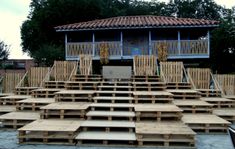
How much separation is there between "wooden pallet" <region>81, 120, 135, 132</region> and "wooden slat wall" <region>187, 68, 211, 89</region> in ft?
27.1

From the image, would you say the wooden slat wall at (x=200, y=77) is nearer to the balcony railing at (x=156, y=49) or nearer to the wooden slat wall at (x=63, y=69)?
the balcony railing at (x=156, y=49)

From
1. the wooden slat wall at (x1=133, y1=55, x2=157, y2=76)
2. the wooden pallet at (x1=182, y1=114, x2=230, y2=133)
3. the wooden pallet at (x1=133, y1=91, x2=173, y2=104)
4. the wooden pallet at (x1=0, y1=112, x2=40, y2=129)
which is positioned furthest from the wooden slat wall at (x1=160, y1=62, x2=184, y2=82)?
the wooden pallet at (x1=0, y1=112, x2=40, y2=129)

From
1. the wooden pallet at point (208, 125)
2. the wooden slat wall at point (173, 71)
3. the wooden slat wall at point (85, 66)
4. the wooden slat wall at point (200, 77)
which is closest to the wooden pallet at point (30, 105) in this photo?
the wooden slat wall at point (85, 66)

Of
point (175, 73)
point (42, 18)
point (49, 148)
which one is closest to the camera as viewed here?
point (49, 148)

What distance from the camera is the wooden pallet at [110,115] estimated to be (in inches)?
374

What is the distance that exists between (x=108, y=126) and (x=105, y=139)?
845 millimetres

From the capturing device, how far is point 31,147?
25.3 feet

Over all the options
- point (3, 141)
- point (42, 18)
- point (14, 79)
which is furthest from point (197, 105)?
point (42, 18)

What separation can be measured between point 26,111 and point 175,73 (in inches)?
328

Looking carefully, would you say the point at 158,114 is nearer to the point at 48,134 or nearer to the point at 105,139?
the point at 105,139

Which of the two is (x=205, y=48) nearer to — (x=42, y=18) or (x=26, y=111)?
(x=26, y=111)

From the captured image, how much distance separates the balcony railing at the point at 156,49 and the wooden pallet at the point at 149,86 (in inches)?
226

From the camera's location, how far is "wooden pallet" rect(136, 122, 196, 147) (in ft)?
25.7

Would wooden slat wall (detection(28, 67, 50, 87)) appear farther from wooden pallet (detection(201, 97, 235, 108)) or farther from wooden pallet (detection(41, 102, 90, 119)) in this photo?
wooden pallet (detection(201, 97, 235, 108))
